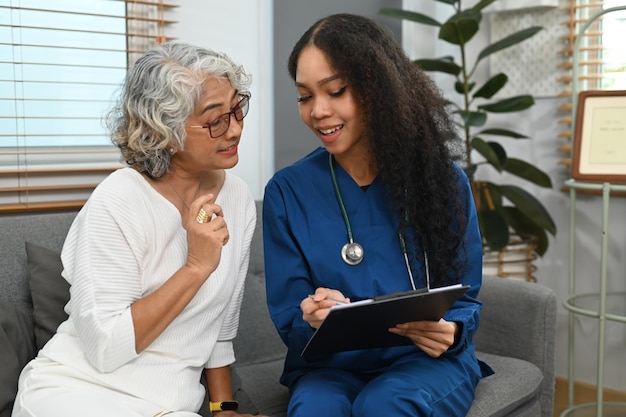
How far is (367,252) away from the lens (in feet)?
5.71

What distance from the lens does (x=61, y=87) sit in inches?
89.4

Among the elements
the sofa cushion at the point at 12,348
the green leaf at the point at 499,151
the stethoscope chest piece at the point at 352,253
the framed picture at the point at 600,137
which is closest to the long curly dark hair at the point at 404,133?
the stethoscope chest piece at the point at 352,253

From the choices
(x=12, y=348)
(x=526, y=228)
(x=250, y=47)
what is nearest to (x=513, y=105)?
(x=526, y=228)

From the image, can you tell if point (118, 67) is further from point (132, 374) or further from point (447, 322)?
point (447, 322)

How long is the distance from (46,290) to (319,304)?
0.71 meters

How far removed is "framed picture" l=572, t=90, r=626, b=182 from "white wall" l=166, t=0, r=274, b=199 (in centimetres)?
109

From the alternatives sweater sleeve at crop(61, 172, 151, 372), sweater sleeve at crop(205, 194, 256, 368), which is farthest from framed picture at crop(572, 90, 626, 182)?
sweater sleeve at crop(61, 172, 151, 372)

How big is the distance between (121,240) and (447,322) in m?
0.70

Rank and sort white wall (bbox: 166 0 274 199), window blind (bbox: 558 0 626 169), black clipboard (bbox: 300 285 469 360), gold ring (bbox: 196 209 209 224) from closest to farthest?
1. black clipboard (bbox: 300 285 469 360)
2. gold ring (bbox: 196 209 209 224)
3. white wall (bbox: 166 0 274 199)
4. window blind (bbox: 558 0 626 169)

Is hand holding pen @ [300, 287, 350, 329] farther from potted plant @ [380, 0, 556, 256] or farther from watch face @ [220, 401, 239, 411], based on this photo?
potted plant @ [380, 0, 556, 256]

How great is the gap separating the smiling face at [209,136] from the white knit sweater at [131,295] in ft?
0.38

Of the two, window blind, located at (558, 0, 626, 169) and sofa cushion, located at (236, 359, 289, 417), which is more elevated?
window blind, located at (558, 0, 626, 169)

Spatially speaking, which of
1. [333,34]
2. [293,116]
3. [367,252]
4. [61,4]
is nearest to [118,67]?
[61,4]

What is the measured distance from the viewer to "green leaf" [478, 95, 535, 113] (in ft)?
9.57
